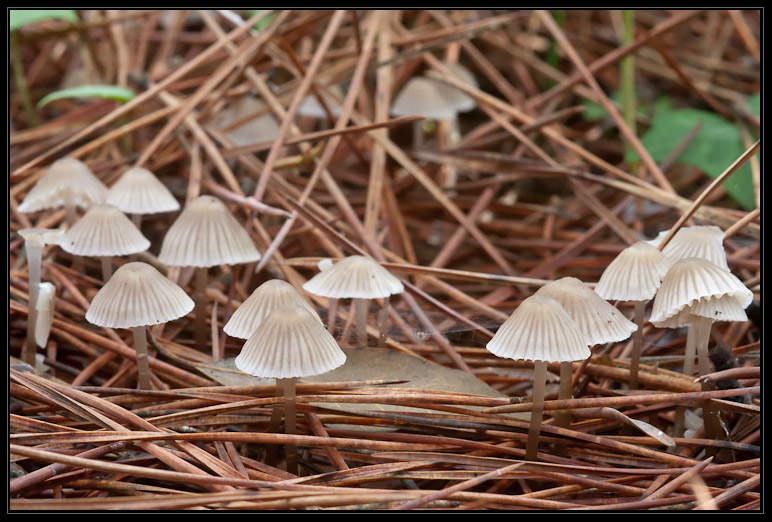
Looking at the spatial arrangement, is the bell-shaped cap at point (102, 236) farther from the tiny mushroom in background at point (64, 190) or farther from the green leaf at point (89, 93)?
the green leaf at point (89, 93)

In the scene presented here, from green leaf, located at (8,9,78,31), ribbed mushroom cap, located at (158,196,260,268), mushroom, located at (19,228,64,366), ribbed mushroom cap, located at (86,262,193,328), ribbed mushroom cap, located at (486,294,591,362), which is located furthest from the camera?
green leaf, located at (8,9,78,31)

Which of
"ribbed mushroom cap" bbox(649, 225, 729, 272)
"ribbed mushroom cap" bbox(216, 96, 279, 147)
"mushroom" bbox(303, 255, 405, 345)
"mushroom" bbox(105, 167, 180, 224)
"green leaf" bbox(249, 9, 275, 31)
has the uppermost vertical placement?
"green leaf" bbox(249, 9, 275, 31)

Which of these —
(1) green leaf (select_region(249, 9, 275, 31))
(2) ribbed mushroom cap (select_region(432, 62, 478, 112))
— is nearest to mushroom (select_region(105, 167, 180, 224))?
(1) green leaf (select_region(249, 9, 275, 31))

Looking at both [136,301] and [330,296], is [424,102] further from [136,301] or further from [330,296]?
[136,301]

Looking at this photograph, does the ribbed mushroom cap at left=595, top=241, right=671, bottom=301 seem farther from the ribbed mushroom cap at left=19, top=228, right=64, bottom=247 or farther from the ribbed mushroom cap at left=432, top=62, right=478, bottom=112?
the ribbed mushroom cap at left=432, top=62, right=478, bottom=112
